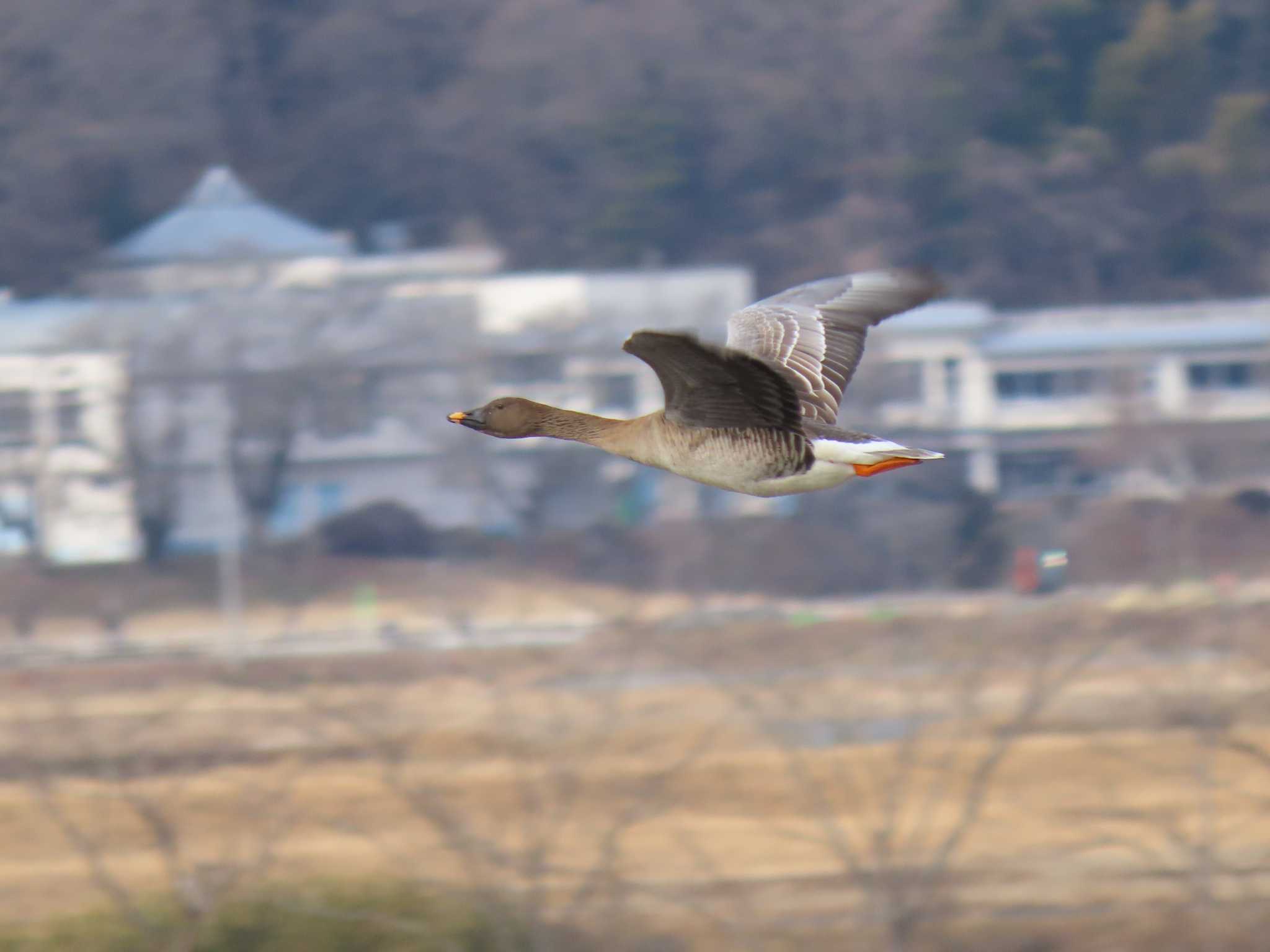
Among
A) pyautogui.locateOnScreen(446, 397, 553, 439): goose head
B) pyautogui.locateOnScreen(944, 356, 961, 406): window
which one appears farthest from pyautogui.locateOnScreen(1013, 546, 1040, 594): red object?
pyautogui.locateOnScreen(446, 397, 553, 439): goose head

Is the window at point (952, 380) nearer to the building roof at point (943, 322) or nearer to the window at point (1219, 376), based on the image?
the building roof at point (943, 322)

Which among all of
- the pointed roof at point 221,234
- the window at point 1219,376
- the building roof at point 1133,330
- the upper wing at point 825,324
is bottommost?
the window at point 1219,376

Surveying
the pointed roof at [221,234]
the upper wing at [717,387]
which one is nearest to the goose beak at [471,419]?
the upper wing at [717,387]

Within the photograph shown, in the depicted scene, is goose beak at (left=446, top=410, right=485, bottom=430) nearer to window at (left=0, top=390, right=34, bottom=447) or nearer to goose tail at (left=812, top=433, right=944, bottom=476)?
goose tail at (left=812, top=433, right=944, bottom=476)

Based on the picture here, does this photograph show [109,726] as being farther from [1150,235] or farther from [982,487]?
[1150,235]

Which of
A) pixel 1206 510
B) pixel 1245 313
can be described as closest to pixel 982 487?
pixel 1206 510

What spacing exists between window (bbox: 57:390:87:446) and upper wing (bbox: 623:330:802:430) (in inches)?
1287

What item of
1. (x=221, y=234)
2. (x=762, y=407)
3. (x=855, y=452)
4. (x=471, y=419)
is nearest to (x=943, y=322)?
(x=221, y=234)

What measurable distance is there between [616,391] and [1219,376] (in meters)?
14.5

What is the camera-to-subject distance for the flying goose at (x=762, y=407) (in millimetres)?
6672

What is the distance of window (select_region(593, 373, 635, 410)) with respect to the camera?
35688mm

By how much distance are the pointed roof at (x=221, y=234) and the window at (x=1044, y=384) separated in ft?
57.9

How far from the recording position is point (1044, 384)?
4081cm

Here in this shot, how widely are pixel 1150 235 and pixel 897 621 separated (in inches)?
1469
